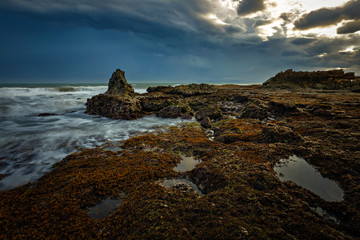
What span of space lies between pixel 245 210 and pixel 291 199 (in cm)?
113

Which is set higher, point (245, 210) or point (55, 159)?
point (245, 210)

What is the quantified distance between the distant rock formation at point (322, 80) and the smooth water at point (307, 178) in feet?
180

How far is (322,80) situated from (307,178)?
211 ft

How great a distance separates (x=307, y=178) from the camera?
12.9 feet

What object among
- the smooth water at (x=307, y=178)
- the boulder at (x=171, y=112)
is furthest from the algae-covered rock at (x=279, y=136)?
the boulder at (x=171, y=112)

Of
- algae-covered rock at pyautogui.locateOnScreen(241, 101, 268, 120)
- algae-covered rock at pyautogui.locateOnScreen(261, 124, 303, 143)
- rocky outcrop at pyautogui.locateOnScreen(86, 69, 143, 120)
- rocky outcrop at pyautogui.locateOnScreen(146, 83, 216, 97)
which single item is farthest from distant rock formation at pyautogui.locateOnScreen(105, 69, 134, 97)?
algae-covered rock at pyautogui.locateOnScreen(261, 124, 303, 143)

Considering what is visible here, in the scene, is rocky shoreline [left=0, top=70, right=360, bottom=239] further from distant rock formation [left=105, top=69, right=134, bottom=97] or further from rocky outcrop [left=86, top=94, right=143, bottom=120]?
distant rock formation [left=105, top=69, right=134, bottom=97]

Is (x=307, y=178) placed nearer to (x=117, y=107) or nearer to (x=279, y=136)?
(x=279, y=136)

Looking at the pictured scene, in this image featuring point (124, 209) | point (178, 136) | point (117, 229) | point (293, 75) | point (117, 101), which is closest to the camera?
point (117, 229)

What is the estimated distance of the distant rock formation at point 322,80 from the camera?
43.8 m

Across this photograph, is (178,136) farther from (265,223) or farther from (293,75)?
(293,75)

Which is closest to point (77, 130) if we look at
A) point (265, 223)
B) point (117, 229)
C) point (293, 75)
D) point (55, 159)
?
point (55, 159)

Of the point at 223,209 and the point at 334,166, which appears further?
the point at 334,166

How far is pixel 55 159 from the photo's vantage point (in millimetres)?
5965
